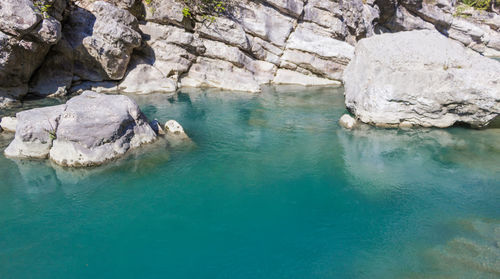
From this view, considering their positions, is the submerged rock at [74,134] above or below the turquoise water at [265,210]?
above

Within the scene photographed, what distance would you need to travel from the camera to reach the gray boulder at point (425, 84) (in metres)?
16.6

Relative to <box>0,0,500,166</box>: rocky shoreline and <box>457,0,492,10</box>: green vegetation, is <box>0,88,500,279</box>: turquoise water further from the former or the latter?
<box>457,0,492,10</box>: green vegetation

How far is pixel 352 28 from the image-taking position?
109 feet

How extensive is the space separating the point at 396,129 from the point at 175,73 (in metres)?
17.7

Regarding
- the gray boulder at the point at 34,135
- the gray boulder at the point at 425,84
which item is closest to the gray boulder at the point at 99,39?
the gray boulder at the point at 34,135

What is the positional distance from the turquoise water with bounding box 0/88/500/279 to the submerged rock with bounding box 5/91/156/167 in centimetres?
56

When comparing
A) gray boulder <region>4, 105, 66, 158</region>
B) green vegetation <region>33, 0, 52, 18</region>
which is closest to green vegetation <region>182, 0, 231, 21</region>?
green vegetation <region>33, 0, 52, 18</region>

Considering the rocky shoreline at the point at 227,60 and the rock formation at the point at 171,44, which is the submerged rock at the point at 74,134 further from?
the rock formation at the point at 171,44

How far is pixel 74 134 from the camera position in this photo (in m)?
13.1

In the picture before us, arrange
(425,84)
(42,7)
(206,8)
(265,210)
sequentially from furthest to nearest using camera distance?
(206,8) → (42,7) → (425,84) → (265,210)

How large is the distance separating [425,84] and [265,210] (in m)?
12.2

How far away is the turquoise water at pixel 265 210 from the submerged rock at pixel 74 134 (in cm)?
56

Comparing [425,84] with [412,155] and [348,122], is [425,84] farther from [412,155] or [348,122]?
[412,155]

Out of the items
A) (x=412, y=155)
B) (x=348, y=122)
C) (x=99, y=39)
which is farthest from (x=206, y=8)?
(x=412, y=155)
